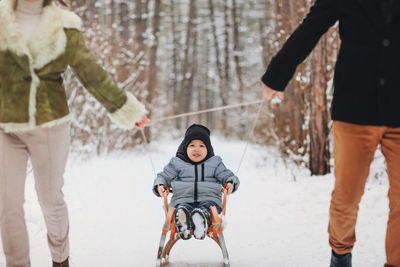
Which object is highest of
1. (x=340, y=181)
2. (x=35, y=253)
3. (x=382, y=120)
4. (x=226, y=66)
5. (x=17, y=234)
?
(x=226, y=66)

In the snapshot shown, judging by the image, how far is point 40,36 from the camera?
236cm

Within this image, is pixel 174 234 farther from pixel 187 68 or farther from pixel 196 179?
pixel 187 68

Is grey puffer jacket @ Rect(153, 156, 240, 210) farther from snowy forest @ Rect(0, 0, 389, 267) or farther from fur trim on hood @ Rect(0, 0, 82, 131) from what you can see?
fur trim on hood @ Rect(0, 0, 82, 131)

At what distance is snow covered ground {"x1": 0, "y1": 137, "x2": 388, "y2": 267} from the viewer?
3529 millimetres

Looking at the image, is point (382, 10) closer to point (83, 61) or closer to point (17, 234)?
point (83, 61)

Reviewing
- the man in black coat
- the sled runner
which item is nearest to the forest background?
the sled runner

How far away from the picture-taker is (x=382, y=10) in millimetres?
2264

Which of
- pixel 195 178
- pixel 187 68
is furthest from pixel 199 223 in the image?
pixel 187 68

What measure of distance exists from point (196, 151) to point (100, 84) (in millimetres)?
1197

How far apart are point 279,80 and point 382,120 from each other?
2.30 ft

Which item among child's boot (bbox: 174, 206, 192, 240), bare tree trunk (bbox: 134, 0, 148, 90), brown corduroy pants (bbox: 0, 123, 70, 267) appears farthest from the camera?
bare tree trunk (bbox: 134, 0, 148, 90)

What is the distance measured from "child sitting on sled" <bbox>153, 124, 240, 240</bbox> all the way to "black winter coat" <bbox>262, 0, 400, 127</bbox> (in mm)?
1280

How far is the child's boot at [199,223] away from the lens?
122 inches

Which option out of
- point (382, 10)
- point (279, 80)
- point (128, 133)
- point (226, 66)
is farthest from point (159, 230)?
point (226, 66)
